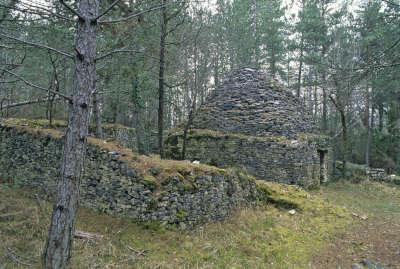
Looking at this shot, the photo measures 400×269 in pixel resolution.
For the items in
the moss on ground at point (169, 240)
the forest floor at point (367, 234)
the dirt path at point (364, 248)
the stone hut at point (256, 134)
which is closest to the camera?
the moss on ground at point (169, 240)

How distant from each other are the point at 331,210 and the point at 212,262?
5.16m

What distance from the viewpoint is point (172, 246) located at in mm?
Answer: 6184

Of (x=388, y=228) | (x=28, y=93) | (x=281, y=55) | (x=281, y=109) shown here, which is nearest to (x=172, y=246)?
(x=388, y=228)

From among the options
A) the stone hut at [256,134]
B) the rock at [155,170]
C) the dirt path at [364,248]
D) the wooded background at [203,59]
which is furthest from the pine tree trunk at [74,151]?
the stone hut at [256,134]

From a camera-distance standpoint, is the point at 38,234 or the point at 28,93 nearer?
the point at 38,234

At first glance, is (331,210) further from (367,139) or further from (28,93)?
(367,139)

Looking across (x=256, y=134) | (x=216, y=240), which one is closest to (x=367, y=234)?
(x=216, y=240)

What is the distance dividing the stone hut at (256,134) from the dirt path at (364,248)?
4398 millimetres

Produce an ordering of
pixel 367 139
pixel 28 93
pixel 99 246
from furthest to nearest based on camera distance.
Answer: pixel 367 139 → pixel 28 93 → pixel 99 246

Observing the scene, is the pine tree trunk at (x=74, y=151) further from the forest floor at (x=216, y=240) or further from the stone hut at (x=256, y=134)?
the stone hut at (x=256, y=134)

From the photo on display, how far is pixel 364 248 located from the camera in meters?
7.46

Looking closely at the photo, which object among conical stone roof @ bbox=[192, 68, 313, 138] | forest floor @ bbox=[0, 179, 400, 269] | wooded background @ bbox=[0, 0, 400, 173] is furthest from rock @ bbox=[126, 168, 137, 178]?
conical stone roof @ bbox=[192, 68, 313, 138]

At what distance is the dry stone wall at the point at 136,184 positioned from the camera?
21.8 ft

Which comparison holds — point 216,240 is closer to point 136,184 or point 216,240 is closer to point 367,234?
point 136,184
